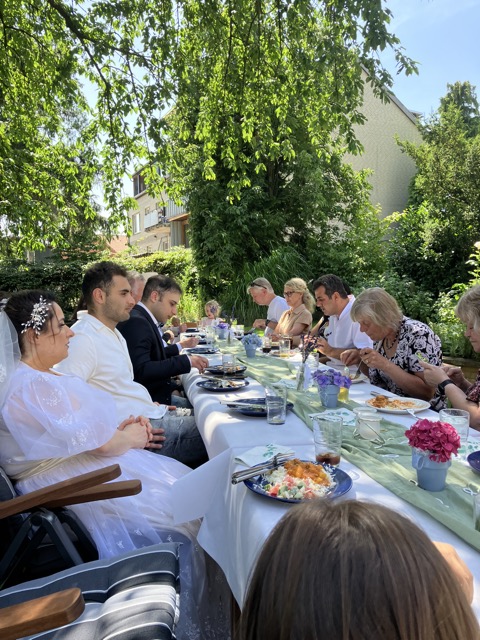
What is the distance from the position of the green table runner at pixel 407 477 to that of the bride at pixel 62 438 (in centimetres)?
83

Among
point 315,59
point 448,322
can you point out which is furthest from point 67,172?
point 448,322

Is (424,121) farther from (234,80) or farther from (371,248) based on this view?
(234,80)

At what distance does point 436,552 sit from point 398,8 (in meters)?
4.98

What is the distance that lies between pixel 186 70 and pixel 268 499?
19.1ft

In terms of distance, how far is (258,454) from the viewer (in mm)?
1799

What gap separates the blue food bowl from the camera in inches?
65.4

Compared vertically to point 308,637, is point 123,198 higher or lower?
higher

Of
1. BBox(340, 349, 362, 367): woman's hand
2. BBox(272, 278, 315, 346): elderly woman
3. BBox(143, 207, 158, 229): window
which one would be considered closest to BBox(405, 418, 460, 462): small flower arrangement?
BBox(340, 349, 362, 367): woman's hand

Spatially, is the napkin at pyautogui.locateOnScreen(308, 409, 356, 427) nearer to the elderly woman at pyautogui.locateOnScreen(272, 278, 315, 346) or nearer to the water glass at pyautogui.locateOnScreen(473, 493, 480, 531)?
the water glass at pyautogui.locateOnScreen(473, 493, 480, 531)

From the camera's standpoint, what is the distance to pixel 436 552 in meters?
0.60

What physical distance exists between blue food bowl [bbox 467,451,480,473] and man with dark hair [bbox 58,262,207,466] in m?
1.69

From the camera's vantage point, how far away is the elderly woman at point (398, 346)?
3.09 metres

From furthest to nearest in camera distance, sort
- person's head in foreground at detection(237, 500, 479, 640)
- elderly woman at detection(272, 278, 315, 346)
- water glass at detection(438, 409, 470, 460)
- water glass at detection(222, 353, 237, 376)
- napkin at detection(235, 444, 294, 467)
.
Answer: elderly woman at detection(272, 278, 315, 346), water glass at detection(222, 353, 237, 376), water glass at detection(438, 409, 470, 460), napkin at detection(235, 444, 294, 467), person's head in foreground at detection(237, 500, 479, 640)

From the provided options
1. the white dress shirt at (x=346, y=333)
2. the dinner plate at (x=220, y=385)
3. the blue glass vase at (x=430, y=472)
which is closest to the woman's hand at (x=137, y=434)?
the dinner plate at (x=220, y=385)
